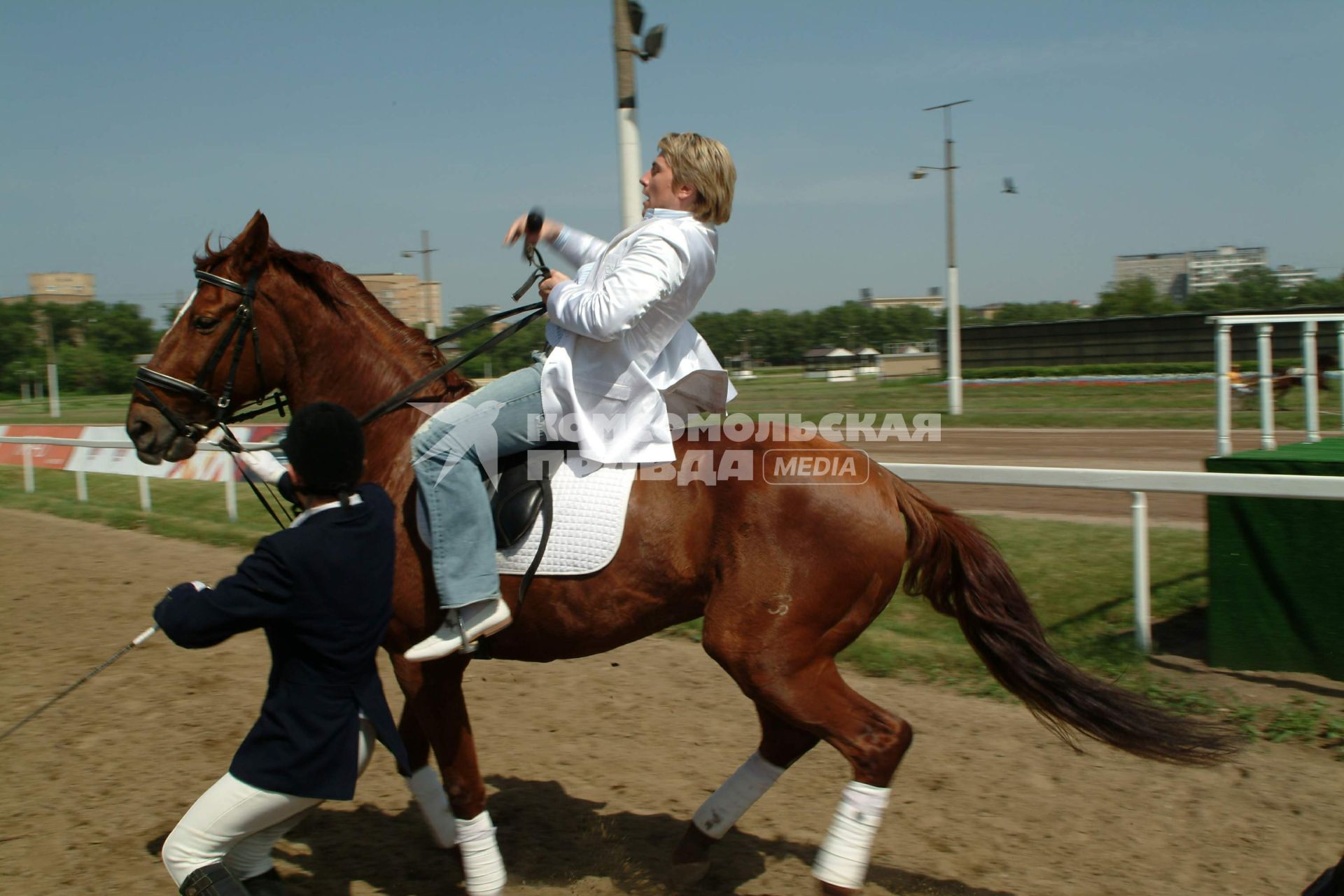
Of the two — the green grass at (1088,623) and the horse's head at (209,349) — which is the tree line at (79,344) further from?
the horse's head at (209,349)

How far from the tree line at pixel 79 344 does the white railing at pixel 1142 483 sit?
51650 millimetres

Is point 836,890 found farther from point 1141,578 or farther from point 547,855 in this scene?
point 1141,578

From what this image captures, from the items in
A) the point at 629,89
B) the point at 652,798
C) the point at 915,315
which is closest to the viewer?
the point at 652,798

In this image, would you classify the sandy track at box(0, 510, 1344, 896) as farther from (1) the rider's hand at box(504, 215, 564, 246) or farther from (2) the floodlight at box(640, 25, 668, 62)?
(2) the floodlight at box(640, 25, 668, 62)

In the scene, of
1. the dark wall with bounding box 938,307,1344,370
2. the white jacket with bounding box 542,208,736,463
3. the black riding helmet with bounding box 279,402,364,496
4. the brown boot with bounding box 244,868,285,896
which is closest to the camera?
the black riding helmet with bounding box 279,402,364,496

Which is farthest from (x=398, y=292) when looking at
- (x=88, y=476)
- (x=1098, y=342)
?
(x=1098, y=342)

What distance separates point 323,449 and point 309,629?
48 centimetres

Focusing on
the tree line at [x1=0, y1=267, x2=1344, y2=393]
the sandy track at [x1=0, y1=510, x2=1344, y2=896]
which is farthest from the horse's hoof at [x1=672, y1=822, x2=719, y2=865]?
the tree line at [x1=0, y1=267, x2=1344, y2=393]

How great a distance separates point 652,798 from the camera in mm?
4293

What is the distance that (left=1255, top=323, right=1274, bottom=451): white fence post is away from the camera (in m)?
5.66

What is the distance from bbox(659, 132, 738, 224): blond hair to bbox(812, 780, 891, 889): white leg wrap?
6.37 feet

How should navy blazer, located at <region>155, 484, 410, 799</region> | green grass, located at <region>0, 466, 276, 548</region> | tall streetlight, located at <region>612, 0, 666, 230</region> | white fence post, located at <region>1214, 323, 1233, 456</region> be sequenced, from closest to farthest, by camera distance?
navy blazer, located at <region>155, 484, 410, 799</region>, white fence post, located at <region>1214, 323, 1233, 456</region>, tall streetlight, located at <region>612, 0, 666, 230</region>, green grass, located at <region>0, 466, 276, 548</region>

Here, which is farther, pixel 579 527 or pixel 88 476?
pixel 88 476

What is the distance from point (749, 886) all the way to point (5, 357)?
67.5 metres
